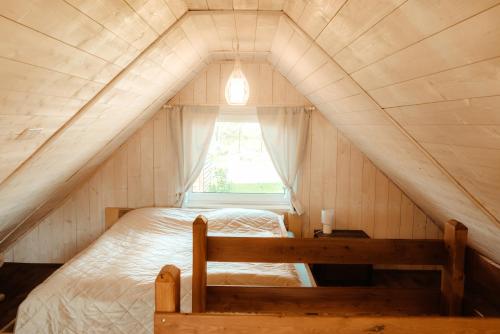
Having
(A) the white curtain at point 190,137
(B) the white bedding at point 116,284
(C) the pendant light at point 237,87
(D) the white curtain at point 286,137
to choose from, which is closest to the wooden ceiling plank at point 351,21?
(C) the pendant light at point 237,87

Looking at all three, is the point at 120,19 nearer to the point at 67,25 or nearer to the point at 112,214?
the point at 67,25

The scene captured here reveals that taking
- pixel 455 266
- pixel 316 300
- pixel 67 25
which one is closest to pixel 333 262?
pixel 316 300

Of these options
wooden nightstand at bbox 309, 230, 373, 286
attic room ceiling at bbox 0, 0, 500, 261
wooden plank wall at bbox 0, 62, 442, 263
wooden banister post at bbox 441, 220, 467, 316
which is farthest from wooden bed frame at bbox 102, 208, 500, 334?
wooden plank wall at bbox 0, 62, 442, 263

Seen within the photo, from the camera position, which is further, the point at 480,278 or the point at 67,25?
the point at 480,278

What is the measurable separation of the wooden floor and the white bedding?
0.72 m

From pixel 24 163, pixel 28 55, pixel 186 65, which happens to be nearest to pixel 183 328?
pixel 28 55

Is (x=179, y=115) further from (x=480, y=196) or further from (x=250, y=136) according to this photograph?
(x=480, y=196)

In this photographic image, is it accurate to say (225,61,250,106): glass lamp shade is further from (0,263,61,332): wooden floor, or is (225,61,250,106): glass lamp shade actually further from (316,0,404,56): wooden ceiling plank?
(0,263,61,332): wooden floor

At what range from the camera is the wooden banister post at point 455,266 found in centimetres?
133

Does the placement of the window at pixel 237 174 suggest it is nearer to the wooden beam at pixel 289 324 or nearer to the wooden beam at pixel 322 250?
the wooden beam at pixel 322 250

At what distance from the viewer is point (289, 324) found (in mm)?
801

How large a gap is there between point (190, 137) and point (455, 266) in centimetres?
255

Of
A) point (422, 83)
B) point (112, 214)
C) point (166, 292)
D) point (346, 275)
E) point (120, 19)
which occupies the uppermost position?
Answer: point (120, 19)

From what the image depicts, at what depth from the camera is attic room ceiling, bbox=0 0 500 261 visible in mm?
958
